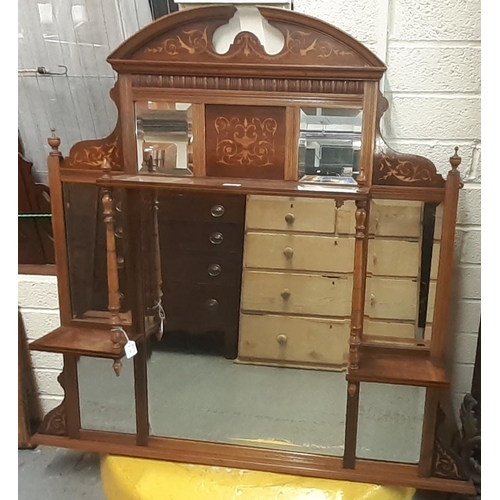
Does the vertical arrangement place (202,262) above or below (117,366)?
above

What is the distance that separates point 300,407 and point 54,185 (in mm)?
713

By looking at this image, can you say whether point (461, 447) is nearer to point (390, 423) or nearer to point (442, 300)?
point (390, 423)

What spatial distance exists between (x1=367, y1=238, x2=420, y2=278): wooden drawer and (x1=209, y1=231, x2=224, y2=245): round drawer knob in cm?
31

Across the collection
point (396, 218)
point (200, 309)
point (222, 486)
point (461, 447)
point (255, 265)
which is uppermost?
point (396, 218)

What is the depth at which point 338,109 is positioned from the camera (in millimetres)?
1113

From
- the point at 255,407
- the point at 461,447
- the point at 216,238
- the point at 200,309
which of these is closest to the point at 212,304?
the point at 200,309

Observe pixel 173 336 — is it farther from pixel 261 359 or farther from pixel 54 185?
pixel 54 185

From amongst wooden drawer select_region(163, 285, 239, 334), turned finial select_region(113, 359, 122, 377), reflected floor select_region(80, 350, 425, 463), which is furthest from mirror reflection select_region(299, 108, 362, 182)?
turned finial select_region(113, 359, 122, 377)

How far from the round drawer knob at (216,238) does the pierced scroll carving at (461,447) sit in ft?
1.88

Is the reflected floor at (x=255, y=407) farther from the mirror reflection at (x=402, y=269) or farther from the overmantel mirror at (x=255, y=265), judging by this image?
the mirror reflection at (x=402, y=269)

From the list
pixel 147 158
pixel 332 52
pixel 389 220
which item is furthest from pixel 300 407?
pixel 332 52

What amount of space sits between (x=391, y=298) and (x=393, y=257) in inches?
3.4

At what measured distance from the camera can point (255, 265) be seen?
48.4 inches

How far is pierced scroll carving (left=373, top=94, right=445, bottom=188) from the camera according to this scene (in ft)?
3.67
